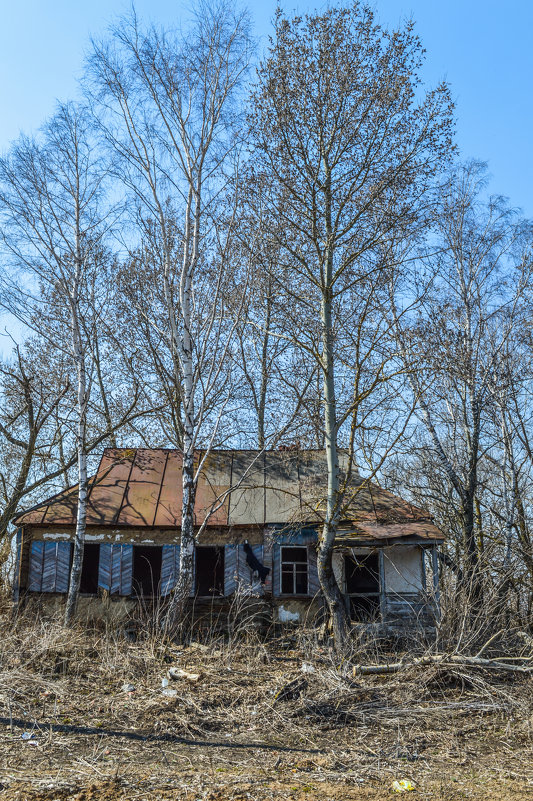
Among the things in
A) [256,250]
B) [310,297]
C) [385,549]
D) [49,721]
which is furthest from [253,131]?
[49,721]

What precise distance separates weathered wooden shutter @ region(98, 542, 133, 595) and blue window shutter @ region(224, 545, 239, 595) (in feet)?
7.72

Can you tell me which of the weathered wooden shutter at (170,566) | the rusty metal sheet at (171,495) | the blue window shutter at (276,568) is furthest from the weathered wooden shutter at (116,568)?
the blue window shutter at (276,568)

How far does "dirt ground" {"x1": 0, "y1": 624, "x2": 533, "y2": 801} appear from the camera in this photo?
6.28 meters

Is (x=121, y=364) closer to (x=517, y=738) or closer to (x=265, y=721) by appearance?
(x=265, y=721)

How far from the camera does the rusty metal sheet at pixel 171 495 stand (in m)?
16.3

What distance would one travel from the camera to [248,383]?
2211cm

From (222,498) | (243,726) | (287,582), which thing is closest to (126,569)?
(222,498)

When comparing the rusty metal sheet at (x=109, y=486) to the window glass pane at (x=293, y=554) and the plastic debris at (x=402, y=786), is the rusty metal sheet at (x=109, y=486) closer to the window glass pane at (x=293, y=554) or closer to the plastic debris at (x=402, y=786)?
→ the window glass pane at (x=293, y=554)

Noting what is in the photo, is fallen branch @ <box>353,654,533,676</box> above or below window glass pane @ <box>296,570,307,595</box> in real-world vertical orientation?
below

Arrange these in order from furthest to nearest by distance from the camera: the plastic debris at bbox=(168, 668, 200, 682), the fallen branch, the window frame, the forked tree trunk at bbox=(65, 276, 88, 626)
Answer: the window frame < the forked tree trunk at bbox=(65, 276, 88, 626) < the plastic debris at bbox=(168, 668, 200, 682) < the fallen branch

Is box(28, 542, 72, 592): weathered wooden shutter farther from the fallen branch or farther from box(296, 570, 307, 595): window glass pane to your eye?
the fallen branch

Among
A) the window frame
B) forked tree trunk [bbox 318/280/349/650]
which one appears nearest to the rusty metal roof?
the window frame

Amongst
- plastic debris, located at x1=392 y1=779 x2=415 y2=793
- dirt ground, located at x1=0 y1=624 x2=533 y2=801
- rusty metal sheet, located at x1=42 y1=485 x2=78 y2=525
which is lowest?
plastic debris, located at x1=392 y1=779 x2=415 y2=793

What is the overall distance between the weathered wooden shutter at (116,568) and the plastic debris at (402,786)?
1047cm
